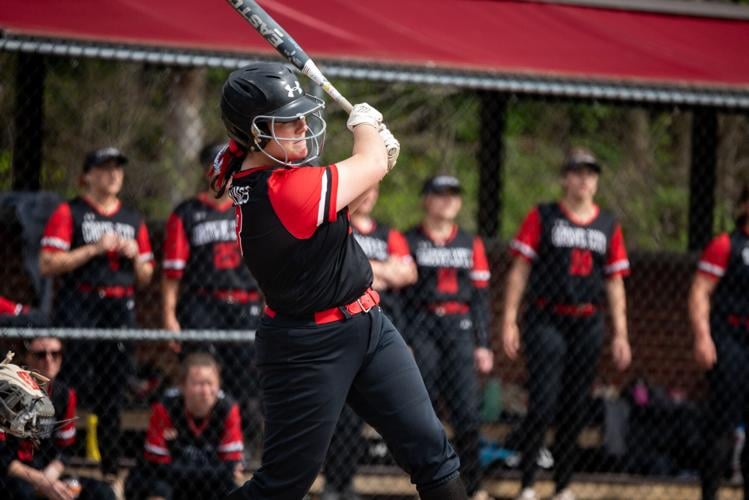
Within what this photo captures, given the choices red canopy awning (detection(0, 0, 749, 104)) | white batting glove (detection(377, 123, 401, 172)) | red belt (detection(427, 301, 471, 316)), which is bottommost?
red belt (detection(427, 301, 471, 316))

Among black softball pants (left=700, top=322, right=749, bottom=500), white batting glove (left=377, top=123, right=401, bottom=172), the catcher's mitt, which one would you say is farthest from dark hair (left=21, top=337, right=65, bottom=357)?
black softball pants (left=700, top=322, right=749, bottom=500)

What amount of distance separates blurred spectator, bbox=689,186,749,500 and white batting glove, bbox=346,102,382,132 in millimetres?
3406

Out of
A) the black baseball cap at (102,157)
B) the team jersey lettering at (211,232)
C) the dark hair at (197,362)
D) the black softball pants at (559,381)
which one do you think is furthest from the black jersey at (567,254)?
the black baseball cap at (102,157)

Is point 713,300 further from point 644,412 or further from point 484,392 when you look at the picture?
point 484,392

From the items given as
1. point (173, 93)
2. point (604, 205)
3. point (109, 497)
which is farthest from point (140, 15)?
point (604, 205)

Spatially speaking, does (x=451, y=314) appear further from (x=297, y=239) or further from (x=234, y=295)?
(x=297, y=239)

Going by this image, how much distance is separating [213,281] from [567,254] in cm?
206

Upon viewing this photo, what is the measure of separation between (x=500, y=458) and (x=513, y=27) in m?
2.71

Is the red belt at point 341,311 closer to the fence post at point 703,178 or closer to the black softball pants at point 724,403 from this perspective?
the black softball pants at point 724,403

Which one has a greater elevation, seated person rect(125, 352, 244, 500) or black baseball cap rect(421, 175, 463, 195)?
black baseball cap rect(421, 175, 463, 195)

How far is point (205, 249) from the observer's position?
648cm

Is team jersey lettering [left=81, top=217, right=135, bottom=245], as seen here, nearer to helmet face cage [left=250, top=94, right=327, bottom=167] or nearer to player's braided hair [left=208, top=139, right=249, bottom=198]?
player's braided hair [left=208, top=139, right=249, bottom=198]

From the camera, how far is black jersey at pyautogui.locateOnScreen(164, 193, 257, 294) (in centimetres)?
647

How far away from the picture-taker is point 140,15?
6.27 metres
